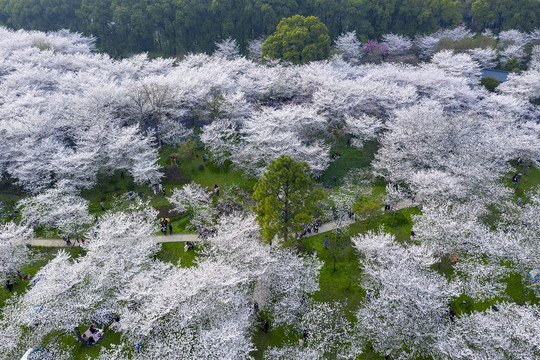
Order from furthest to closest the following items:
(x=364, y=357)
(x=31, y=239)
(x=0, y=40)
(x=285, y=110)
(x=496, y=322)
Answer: (x=0, y=40) → (x=285, y=110) → (x=31, y=239) → (x=364, y=357) → (x=496, y=322)

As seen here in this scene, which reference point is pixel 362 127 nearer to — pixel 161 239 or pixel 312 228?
pixel 312 228

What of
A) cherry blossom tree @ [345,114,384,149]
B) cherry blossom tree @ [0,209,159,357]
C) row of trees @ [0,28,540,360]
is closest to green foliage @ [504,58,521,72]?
row of trees @ [0,28,540,360]

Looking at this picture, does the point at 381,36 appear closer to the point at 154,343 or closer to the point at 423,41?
the point at 423,41

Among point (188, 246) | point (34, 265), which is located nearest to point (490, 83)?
point (188, 246)

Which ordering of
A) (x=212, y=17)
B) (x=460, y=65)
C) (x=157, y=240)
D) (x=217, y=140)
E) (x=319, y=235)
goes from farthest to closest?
(x=212, y=17), (x=460, y=65), (x=217, y=140), (x=319, y=235), (x=157, y=240)

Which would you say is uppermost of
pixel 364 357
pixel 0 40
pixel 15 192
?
pixel 0 40

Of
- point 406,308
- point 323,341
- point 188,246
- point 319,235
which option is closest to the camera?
point 406,308

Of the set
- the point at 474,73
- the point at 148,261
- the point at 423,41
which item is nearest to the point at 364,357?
the point at 148,261

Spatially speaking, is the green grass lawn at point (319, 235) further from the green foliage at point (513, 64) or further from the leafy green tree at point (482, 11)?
the leafy green tree at point (482, 11)
